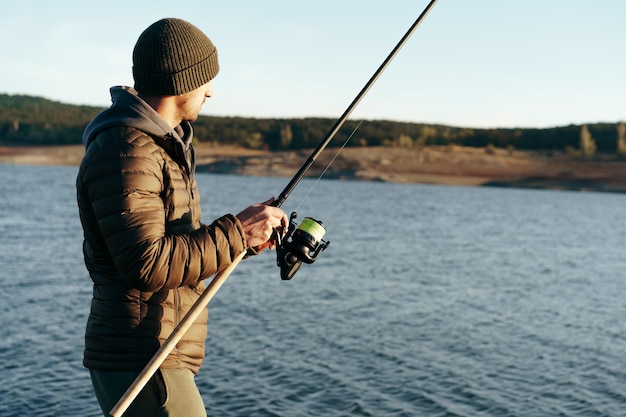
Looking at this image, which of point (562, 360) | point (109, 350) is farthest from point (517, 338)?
point (109, 350)

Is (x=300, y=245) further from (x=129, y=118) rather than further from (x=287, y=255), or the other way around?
(x=129, y=118)

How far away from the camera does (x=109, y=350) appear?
231cm

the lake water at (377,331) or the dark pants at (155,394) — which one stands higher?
the dark pants at (155,394)

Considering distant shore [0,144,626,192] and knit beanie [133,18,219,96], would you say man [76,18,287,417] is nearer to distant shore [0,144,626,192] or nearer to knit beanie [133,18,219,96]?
knit beanie [133,18,219,96]

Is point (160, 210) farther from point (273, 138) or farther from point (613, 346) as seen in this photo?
point (273, 138)

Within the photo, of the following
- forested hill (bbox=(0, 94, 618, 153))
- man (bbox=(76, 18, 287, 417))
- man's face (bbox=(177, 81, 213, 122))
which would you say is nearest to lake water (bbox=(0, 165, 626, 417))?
man's face (bbox=(177, 81, 213, 122))

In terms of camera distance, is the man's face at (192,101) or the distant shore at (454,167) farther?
the distant shore at (454,167)

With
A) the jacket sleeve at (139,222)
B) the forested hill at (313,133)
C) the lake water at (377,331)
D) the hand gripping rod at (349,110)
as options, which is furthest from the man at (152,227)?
the forested hill at (313,133)

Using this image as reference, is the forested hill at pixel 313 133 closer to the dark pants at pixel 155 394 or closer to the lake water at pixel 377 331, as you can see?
the lake water at pixel 377 331

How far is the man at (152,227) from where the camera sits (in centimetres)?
213

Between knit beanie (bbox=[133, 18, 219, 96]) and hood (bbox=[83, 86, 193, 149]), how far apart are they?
7 centimetres

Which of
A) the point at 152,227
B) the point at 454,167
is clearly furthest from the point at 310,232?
the point at 454,167

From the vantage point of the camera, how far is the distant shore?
5519 centimetres

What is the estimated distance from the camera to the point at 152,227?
2.15 meters
